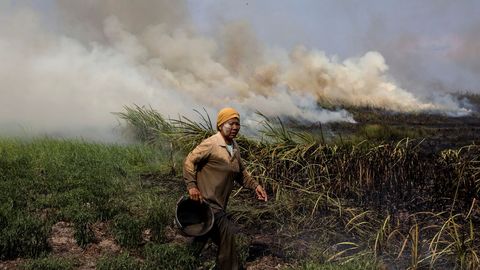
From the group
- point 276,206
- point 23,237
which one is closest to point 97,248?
point 23,237

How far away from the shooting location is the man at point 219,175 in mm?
4680

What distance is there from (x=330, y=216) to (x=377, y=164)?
190cm

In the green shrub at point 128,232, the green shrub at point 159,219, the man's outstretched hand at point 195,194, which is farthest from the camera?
the green shrub at point 159,219

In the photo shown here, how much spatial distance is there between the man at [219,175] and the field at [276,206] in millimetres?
538

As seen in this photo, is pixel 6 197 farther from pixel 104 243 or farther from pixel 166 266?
pixel 166 266

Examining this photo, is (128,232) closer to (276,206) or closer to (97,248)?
(97,248)

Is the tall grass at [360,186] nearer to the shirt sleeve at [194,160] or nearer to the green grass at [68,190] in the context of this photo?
the green grass at [68,190]

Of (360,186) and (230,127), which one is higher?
(230,127)

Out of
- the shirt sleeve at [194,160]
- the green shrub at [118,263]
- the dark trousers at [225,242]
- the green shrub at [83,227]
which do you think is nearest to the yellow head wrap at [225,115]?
the shirt sleeve at [194,160]

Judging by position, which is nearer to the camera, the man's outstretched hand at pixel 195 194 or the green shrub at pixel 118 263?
the man's outstretched hand at pixel 195 194

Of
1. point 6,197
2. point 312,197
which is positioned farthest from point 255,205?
point 6,197

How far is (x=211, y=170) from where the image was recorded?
4.73 meters

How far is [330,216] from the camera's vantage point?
6.76 m

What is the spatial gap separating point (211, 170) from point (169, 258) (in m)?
1.09
